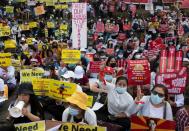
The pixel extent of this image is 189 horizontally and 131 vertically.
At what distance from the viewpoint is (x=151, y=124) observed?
5.79 m

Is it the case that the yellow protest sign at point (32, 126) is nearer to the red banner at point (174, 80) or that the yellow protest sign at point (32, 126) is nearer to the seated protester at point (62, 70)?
the red banner at point (174, 80)

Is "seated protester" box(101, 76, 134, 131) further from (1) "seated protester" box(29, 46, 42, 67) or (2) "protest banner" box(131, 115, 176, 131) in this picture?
(1) "seated protester" box(29, 46, 42, 67)

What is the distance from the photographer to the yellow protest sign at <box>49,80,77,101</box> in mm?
7430

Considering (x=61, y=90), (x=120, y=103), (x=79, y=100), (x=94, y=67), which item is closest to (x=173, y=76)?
(x=120, y=103)

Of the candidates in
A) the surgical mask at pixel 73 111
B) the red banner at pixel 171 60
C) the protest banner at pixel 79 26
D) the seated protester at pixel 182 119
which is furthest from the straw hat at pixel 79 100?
the protest banner at pixel 79 26

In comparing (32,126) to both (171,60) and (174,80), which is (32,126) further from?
(171,60)

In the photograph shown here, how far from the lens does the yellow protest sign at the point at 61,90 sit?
7.43m

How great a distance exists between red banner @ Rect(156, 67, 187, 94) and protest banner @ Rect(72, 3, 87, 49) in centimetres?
694

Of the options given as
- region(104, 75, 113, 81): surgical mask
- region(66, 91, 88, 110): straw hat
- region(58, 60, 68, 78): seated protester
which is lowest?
region(58, 60, 68, 78): seated protester

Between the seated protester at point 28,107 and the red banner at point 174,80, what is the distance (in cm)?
224

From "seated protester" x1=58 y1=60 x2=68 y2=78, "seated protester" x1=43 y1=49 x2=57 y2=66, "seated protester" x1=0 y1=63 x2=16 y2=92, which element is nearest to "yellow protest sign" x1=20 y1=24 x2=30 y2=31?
"seated protester" x1=43 y1=49 x2=57 y2=66

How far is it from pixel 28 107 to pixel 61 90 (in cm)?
177

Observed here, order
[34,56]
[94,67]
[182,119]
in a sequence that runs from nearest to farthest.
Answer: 1. [182,119]
2. [94,67]
3. [34,56]

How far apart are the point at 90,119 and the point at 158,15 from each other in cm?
2354
